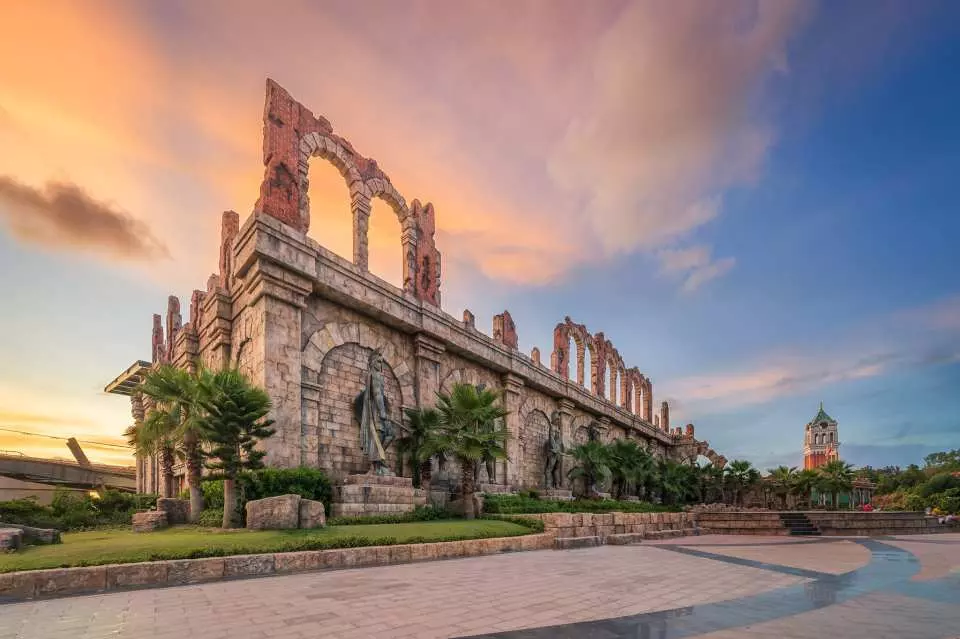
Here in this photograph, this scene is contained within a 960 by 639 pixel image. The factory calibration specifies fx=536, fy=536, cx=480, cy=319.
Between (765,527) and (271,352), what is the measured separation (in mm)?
18943

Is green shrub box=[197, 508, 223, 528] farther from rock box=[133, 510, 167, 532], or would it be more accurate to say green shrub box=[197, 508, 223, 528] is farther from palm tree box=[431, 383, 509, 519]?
palm tree box=[431, 383, 509, 519]

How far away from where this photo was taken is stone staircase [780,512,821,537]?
19828 mm

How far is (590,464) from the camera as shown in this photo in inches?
1038

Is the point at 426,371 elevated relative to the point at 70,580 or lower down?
elevated

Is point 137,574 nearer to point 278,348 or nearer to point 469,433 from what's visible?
point 278,348

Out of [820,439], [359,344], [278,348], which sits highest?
[359,344]

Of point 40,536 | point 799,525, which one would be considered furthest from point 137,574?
point 799,525

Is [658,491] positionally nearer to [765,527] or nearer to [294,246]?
[765,527]

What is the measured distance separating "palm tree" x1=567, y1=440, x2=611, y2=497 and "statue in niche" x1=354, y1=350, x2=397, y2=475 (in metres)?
13.0

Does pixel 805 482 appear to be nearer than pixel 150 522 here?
No

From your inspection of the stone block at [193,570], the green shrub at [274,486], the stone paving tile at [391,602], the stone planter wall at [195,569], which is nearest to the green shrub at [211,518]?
the green shrub at [274,486]

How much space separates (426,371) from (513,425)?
6594 mm

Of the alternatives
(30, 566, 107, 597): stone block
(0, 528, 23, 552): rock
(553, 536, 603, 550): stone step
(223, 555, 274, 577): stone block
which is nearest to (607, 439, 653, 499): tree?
(553, 536, 603, 550): stone step

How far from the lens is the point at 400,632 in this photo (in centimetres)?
459
